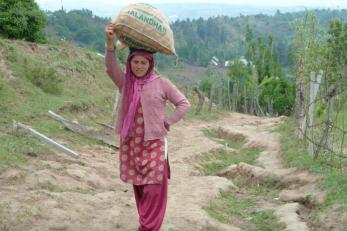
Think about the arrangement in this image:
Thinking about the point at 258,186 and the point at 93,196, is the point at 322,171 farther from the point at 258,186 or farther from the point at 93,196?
the point at 93,196

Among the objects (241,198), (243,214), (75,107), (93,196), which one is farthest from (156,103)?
(75,107)

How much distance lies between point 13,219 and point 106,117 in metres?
8.93

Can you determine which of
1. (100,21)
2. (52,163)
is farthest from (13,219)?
(100,21)

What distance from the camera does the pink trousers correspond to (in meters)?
3.88

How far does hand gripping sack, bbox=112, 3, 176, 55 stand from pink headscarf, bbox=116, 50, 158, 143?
9 centimetres

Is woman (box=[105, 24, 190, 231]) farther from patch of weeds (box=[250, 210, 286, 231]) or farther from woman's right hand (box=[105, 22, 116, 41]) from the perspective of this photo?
patch of weeds (box=[250, 210, 286, 231])

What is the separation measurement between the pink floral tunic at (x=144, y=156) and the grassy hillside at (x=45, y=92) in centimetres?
233

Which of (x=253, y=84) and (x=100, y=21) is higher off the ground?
(x=100, y=21)

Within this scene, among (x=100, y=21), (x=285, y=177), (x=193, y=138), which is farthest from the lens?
(x=100, y=21)

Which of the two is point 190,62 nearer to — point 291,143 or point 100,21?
point 100,21

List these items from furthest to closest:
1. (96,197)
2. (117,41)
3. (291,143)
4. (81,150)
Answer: (291,143)
(81,150)
(96,197)
(117,41)

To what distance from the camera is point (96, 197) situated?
5.23 metres

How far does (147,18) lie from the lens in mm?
3730

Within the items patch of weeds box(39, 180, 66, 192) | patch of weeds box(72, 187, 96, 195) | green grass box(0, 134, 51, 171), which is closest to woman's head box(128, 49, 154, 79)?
patch of weeds box(39, 180, 66, 192)
